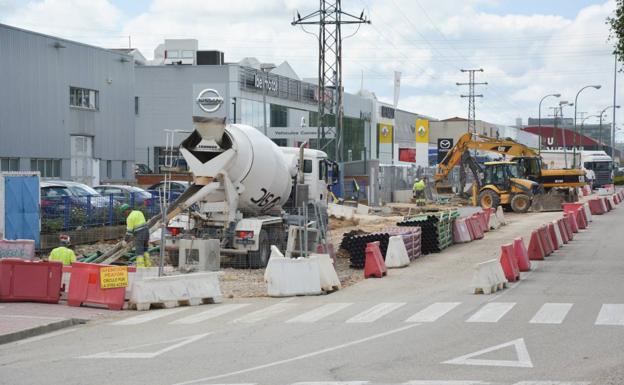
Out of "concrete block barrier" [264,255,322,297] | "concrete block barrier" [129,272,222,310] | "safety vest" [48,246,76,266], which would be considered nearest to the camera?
"concrete block barrier" [129,272,222,310]

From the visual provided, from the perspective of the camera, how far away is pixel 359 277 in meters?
23.6

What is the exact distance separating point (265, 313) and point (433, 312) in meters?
2.95

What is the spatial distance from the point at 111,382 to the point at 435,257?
60.2 feet

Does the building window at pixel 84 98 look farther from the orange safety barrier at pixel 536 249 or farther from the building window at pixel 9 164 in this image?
the orange safety barrier at pixel 536 249

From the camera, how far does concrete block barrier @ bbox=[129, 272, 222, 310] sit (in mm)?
18078

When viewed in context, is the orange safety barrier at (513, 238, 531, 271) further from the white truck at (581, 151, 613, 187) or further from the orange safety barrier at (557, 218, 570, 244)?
the white truck at (581, 151, 613, 187)

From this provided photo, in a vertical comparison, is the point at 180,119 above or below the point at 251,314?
above

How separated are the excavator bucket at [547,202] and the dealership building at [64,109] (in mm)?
22780

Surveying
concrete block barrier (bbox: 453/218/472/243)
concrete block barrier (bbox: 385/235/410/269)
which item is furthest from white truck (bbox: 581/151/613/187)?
concrete block barrier (bbox: 385/235/410/269)

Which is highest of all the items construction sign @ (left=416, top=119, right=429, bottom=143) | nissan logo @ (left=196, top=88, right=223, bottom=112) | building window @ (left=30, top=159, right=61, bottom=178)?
construction sign @ (left=416, top=119, right=429, bottom=143)

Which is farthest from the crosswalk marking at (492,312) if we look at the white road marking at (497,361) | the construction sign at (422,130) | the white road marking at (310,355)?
the construction sign at (422,130)

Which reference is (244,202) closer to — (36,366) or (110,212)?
(110,212)

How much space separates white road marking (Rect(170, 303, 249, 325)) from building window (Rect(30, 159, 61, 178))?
31.5m

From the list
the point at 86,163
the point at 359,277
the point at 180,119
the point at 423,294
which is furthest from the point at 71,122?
the point at 423,294
